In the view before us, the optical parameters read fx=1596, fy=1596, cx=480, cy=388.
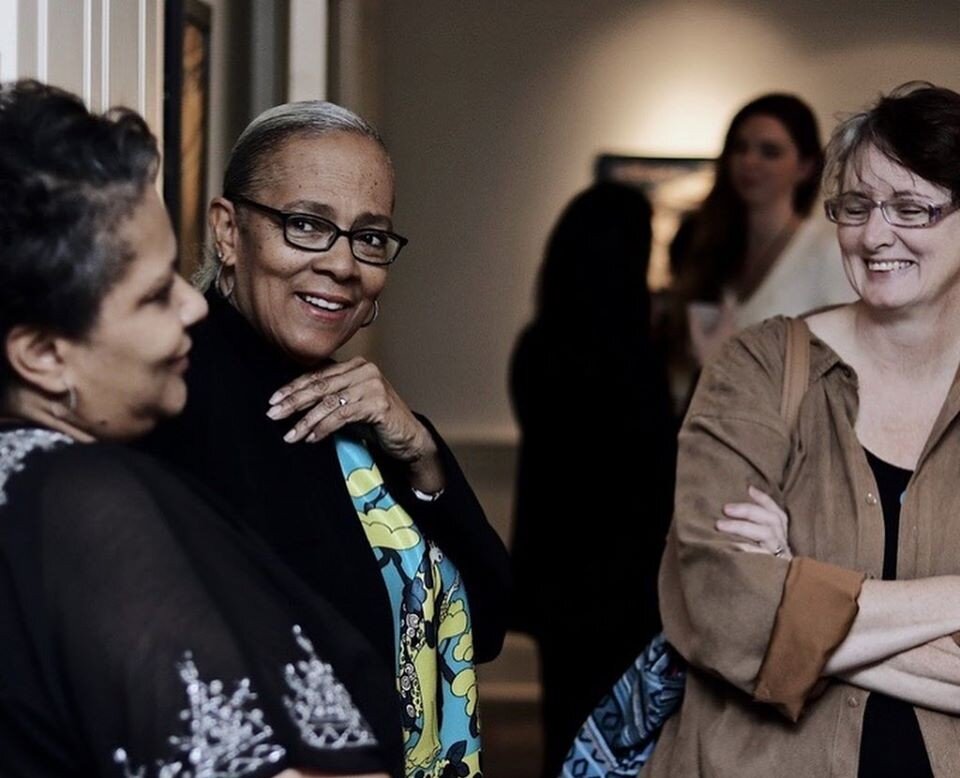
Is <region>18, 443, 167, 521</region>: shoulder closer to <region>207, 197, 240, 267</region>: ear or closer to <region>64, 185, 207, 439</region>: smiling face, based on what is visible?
<region>64, 185, 207, 439</region>: smiling face

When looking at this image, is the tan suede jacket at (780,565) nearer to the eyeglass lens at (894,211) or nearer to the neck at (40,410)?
the eyeglass lens at (894,211)

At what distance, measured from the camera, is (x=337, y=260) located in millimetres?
2076

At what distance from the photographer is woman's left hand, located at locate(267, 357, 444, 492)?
82.2 inches

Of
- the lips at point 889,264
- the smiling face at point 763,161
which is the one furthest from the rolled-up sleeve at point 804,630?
the smiling face at point 763,161

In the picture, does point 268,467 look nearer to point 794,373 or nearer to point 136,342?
point 136,342

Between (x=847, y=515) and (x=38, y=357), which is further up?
(x=38, y=357)

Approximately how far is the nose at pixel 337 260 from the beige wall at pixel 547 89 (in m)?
5.06

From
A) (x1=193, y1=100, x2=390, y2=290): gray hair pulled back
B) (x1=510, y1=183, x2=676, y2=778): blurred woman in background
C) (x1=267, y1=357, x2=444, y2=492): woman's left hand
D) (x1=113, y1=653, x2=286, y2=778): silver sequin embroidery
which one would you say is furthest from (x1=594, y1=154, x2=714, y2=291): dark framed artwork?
(x1=113, y1=653, x2=286, y2=778): silver sequin embroidery

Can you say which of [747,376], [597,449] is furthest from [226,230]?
[597,449]

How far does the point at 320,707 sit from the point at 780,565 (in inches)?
49.2

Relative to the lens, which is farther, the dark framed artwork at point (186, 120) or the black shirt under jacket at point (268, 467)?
the dark framed artwork at point (186, 120)

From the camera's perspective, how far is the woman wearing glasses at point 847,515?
241 cm

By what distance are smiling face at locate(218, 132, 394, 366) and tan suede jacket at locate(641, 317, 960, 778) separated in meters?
0.73

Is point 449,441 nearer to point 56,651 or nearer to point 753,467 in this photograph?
point 753,467
